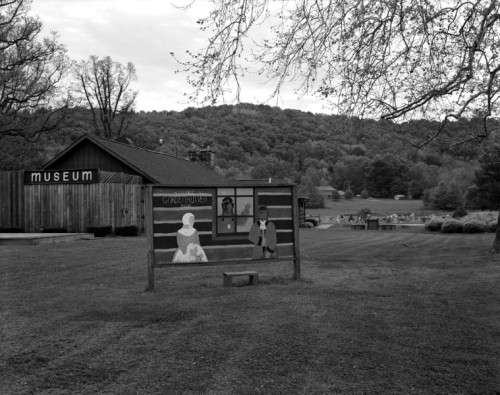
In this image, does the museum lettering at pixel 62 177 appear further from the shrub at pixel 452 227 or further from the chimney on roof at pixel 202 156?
the chimney on roof at pixel 202 156

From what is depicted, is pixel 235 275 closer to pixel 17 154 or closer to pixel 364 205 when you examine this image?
pixel 17 154

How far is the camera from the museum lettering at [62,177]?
84.0 ft

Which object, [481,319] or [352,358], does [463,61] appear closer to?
[481,319]

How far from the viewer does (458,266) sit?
12922 mm

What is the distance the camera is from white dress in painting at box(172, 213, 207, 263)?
30.5ft

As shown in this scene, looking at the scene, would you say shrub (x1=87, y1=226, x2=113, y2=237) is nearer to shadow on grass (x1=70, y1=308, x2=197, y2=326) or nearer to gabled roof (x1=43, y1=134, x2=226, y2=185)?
gabled roof (x1=43, y1=134, x2=226, y2=185)

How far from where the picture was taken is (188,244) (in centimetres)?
934

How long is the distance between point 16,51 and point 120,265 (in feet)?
87.7

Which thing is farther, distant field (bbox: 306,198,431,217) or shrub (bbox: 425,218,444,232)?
→ distant field (bbox: 306,198,431,217)

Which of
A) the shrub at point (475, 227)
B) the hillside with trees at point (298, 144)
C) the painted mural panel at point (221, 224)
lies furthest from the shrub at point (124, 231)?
Answer: the shrub at point (475, 227)

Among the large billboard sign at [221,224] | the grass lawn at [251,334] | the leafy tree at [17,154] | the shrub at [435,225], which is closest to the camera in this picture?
the grass lawn at [251,334]

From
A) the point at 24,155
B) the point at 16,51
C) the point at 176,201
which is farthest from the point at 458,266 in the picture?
the point at 24,155

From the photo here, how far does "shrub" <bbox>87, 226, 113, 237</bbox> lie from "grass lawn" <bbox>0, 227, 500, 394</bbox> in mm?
14285

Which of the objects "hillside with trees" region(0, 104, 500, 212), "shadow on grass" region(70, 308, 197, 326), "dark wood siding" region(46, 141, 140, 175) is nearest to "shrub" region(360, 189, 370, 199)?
"hillside with trees" region(0, 104, 500, 212)
